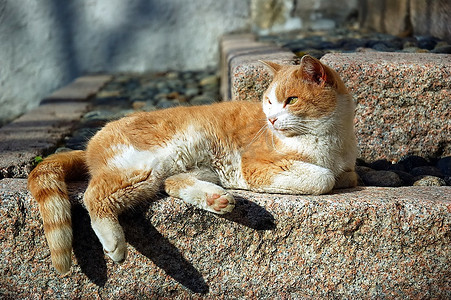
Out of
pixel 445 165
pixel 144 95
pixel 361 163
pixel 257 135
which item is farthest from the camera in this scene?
pixel 144 95

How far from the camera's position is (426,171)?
9.91 feet

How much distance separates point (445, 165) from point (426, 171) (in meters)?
0.20

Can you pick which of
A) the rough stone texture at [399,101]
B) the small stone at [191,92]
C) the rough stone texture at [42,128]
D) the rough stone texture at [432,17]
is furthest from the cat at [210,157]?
the small stone at [191,92]

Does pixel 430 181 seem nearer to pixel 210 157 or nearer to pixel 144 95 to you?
pixel 210 157

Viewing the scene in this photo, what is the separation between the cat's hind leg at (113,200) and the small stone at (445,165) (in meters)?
1.89

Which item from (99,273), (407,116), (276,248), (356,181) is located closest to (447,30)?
(407,116)

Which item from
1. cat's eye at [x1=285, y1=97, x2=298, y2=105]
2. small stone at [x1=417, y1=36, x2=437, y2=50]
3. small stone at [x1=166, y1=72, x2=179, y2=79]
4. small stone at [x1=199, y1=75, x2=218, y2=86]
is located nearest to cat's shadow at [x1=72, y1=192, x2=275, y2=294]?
cat's eye at [x1=285, y1=97, x2=298, y2=105]

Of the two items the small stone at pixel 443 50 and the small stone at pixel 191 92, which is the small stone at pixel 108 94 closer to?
the small stone at pixel 191 92

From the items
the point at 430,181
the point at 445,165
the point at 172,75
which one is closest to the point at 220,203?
the point at 430,181

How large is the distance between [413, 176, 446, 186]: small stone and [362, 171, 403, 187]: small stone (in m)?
0.10

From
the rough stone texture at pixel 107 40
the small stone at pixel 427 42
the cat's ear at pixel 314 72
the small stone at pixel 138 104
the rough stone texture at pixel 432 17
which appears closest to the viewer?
the cat's ear at pixel 314 72

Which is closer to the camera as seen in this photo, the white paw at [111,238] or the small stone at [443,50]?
the white paw at [111,238]

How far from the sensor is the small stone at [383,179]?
111 inches

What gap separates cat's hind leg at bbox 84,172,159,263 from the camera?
2.14 m
